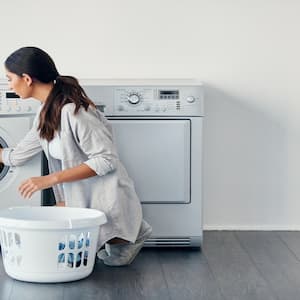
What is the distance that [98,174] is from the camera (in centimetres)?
336

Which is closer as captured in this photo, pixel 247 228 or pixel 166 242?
pixel 166 242

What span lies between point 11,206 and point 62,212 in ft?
1.39

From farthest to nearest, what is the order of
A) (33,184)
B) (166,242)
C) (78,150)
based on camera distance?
(166,242) → (78,150) → (33,184)

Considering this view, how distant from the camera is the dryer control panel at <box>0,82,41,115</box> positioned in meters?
3.77

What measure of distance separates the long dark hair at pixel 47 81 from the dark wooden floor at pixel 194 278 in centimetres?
64

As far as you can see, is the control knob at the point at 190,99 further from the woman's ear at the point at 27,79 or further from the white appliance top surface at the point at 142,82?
the woman's ear at the point at 27,79

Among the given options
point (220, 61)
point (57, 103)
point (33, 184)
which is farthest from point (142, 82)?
point (33, 184)

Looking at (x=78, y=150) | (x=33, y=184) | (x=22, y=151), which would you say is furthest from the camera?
(x=22, y=151)

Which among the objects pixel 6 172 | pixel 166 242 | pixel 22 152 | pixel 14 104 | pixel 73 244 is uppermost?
pixel 14 104

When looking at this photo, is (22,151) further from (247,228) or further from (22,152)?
(247,228)

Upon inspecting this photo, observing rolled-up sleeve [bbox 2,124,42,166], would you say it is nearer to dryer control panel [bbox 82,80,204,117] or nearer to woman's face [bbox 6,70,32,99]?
woman's face [bbox 6,70,32,99]

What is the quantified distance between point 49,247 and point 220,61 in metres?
1.63

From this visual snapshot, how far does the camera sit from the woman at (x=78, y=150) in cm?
335

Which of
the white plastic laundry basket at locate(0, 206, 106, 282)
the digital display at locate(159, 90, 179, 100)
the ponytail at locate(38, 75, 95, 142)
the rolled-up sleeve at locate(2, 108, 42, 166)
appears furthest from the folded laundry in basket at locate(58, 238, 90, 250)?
the digital display at locate(159, 90, 179, 100)
